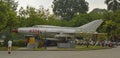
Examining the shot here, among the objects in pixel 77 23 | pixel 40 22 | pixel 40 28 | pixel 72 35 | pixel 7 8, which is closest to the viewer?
pixel 7 8

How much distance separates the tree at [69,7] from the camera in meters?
125

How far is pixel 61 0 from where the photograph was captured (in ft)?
427

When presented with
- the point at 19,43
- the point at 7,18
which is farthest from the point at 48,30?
the point at 7,18

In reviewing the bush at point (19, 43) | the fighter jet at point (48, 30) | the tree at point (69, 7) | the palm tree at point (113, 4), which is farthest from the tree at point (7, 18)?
the tree at point (69, 7)

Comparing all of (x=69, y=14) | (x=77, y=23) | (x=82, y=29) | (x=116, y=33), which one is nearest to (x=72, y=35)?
(x=82, y=29)

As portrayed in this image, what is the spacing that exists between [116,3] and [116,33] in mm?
17498

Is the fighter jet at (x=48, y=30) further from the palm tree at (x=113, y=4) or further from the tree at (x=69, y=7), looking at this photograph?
the tree at (x=69, y=7)

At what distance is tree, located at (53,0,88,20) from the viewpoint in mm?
124506

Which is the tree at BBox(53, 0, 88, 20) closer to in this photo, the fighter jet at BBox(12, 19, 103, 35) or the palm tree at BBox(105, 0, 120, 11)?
the palm tree at BBox(105, 0, 120, 11)

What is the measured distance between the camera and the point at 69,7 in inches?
4985

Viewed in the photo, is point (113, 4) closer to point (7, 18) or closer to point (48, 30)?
point (48, 30)

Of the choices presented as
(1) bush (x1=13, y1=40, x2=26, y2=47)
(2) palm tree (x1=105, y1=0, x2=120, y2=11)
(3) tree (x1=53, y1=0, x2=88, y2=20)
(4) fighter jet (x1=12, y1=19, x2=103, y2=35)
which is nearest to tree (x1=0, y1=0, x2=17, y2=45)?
(1) bush (x1=13, y1=40, x2=26, y2=47)

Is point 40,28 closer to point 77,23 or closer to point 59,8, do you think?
point 77,23

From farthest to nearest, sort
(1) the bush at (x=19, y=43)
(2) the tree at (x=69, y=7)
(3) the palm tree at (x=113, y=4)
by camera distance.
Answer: (2) the tree at (x=69, y=7), (3) the palm tree at (x=113, y=4), (1) the bush at (x=19, y=43)
